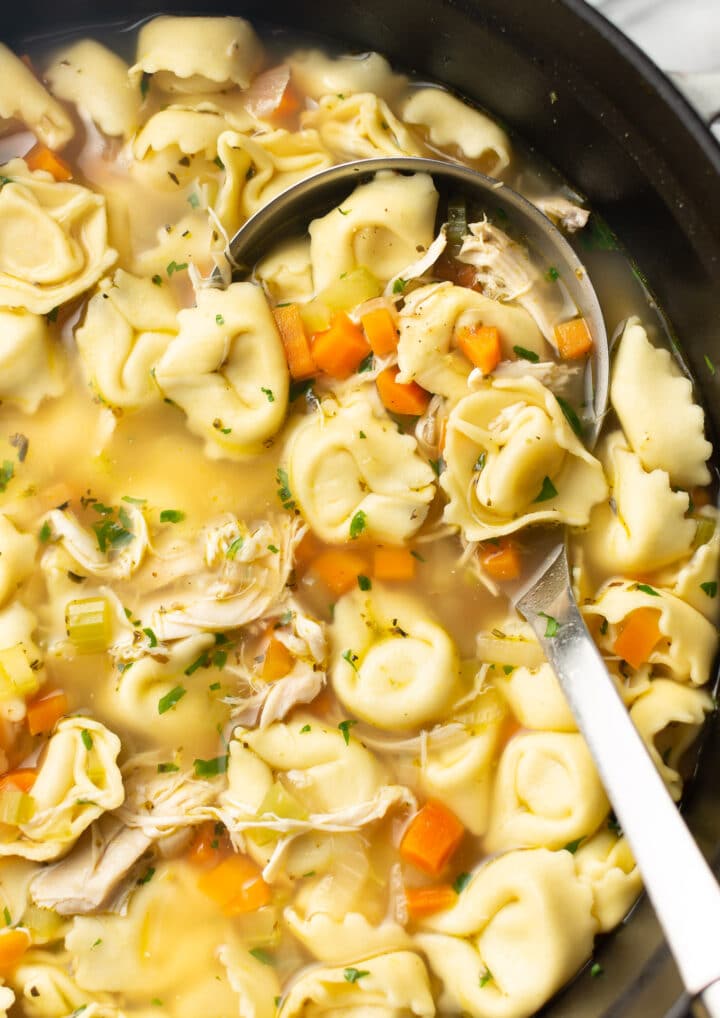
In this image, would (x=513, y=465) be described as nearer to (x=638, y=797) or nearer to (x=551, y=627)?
(x=551, y=627)

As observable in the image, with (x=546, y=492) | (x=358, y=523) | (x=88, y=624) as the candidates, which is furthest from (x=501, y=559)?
(x=88, y=624)

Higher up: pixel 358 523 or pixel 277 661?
pixel 358 523

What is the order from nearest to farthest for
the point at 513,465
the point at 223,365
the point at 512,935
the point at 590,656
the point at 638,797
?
1. the point at 638,797
2. the point at 590,656
3. the point at 512,935
4. the point at 513,465
5. the point at 223,365

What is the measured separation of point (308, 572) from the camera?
11.0 feet

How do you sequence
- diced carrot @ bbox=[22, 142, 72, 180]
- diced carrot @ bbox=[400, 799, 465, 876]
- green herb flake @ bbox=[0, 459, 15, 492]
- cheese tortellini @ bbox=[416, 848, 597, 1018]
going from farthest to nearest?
1. diced carrot @ bbox=[22, 142, 72, 180]
2. green herb flake @ bbox=[0, 459, 15, 492]
3. diced carrot @ bbox=[400, 799, 465, 876]
4. cheese tortellini @ bbox=[416, 848, 597, 1018]

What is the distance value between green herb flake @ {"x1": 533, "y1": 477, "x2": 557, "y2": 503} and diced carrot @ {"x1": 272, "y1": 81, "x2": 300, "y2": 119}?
5.48 feet

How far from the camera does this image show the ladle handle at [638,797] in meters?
2.38

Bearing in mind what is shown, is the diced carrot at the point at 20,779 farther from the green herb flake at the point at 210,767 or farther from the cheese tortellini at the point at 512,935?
the cheese tortellini at the point at 512,935

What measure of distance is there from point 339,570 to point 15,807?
128cm

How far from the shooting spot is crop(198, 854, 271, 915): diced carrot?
10.4 ft

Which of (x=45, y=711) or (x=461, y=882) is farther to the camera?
(x=45, y=711)

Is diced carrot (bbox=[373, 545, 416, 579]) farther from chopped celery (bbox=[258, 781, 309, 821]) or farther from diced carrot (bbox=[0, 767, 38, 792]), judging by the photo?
diced carrot (bbox=[0, 767, 38, 792])

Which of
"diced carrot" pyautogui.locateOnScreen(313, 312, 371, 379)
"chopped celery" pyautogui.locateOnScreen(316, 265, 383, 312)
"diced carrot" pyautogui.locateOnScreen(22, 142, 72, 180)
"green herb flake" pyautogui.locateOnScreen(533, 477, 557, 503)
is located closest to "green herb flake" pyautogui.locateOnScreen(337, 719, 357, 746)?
"green herb flake" pyautogui.locateOnScreen(533, 477, 557, 503)

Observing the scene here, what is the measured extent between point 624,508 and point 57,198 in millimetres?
2243
